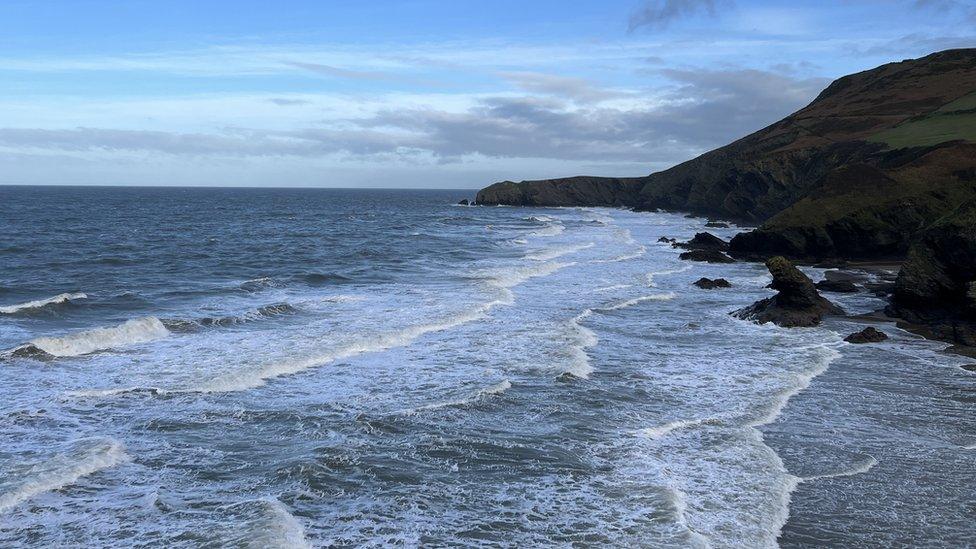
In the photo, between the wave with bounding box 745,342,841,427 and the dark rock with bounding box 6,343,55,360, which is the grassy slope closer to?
the wave with bounding box 745,342,841,427

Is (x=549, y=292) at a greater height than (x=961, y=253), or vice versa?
(x=961, y=253)

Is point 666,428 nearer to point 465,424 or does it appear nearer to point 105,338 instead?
point 465,424

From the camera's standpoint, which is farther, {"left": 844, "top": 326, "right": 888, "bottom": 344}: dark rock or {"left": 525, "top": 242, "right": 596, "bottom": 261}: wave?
{"left": 525, "top": 242, "right": 596, "bottom": 261}: wave

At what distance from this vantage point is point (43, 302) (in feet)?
96.9

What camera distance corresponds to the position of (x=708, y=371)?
20375mm

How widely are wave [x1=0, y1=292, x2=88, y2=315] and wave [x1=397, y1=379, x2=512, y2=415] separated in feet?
62.0

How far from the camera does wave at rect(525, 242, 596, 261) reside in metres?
50.4

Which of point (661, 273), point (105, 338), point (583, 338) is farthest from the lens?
point (661, 273)

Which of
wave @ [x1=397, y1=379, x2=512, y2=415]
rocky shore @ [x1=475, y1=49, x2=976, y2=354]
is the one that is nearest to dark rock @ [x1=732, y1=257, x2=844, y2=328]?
rocky shore @ [x1=475, y1=49, x2=976, y2=354]

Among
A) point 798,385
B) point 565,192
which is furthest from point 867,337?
point 565,192

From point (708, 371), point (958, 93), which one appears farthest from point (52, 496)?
point (958, 93)

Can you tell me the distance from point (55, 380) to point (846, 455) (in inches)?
684

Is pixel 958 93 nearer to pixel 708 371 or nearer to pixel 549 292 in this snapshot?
pixel 549 292

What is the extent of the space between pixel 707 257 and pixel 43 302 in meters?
35.2
